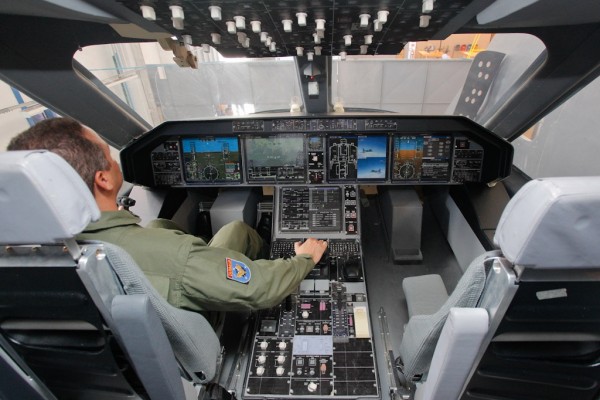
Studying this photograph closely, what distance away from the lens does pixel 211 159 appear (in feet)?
7.68

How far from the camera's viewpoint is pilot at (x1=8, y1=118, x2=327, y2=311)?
1.14 metres

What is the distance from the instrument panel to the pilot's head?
1034 mm

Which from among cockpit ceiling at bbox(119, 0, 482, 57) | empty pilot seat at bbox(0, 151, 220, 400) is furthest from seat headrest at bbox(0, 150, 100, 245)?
cockpit ceiling at bbox(119, 0, 482, 57)

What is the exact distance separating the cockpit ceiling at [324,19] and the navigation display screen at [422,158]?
83 centimetres

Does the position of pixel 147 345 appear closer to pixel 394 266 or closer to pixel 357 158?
pixel 357 158

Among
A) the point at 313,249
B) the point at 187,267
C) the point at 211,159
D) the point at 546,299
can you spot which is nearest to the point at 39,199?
the point at 187,267

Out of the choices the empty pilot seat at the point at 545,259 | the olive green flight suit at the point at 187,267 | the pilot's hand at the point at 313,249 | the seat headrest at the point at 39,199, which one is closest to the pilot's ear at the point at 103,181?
the olive green flight suit at the point at 187,267

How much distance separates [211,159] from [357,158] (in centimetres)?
96

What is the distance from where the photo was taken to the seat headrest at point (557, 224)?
0.63m

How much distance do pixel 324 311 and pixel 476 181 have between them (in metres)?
1.29

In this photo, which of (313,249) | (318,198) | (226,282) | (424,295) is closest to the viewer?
(226,282)

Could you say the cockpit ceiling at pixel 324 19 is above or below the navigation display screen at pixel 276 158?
above

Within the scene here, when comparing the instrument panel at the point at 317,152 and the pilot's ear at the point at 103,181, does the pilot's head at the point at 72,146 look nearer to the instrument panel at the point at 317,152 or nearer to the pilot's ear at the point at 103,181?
the pilot's ear at the point at 103,181

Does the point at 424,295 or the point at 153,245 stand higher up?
the point at 153,245
